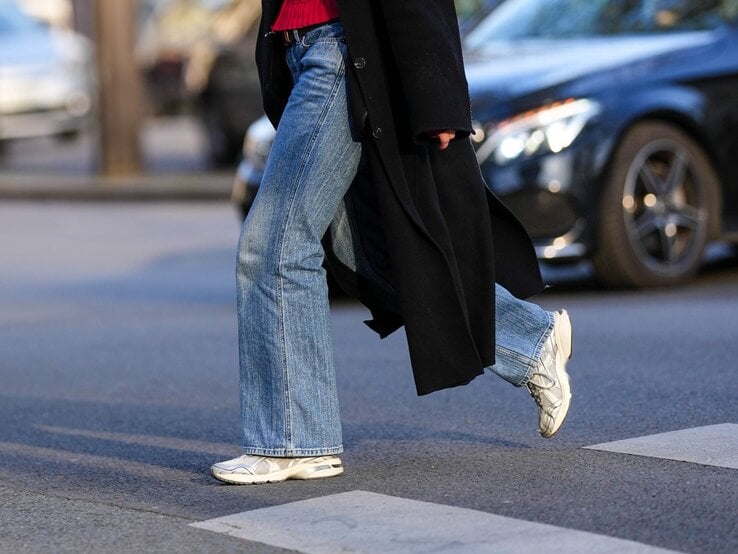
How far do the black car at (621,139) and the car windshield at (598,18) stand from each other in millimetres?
15

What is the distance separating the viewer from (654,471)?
14.9ft

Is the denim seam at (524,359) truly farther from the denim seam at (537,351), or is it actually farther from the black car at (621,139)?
the black car at (621,139)

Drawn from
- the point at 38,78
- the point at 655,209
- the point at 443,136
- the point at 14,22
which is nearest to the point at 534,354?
the point at 443,136

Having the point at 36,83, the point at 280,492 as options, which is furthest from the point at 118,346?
the point at 36,83

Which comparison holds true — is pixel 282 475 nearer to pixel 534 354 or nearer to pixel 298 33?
pixel 534 354

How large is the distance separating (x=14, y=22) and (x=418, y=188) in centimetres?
1830

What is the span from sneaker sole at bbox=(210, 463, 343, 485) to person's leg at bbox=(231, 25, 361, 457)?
0.06m

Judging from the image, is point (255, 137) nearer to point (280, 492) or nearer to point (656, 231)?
point (656, 231)

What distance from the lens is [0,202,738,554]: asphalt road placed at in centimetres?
422

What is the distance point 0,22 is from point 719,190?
1454 centimetres

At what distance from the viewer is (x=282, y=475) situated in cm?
459

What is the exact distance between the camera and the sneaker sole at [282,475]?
15.1 feet

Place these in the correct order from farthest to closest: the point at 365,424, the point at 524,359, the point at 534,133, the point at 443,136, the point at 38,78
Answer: the point at 38,78 < the point at 534,133 < the point at 365,424 < the point at 524,359 < the point at 443,136

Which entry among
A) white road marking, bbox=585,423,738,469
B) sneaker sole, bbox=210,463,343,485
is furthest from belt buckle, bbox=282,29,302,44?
white road marking, bbox=585,423,738,469
